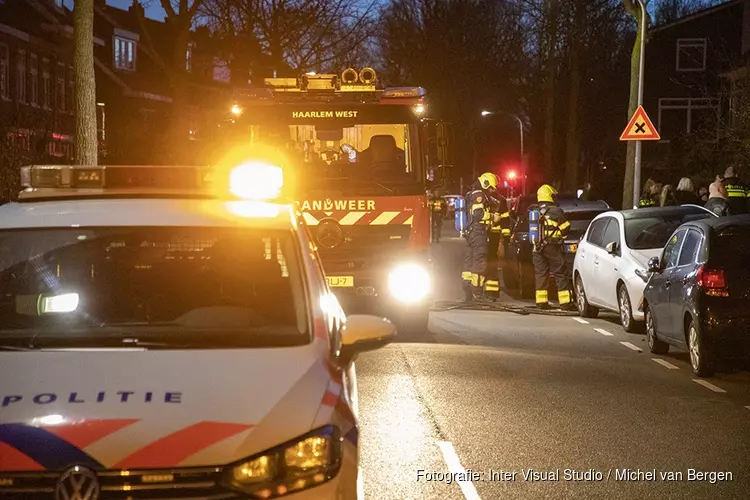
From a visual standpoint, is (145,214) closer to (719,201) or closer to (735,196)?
(719,201)

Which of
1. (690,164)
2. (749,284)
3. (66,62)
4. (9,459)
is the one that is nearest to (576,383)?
(749,284)

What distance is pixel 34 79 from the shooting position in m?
46.5

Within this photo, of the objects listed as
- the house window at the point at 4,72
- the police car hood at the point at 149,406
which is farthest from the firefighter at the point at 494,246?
the house window at the point at 4,72

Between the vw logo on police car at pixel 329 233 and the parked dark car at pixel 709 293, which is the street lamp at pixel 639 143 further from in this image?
the vw logo on police car at pixel 329 233

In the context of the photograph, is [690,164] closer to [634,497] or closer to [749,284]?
[749,284]

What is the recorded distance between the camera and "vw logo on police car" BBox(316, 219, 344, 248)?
13.8 m

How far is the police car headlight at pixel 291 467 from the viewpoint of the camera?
13.4 feet

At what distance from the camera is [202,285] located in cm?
564

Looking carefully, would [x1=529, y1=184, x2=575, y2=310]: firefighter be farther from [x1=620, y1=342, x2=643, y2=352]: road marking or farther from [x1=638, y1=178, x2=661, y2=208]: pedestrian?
[x1=638, y1=178, x2=661, y2=208]: pedestrian

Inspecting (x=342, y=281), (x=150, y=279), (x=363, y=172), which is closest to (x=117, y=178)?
(x=150, y=279)

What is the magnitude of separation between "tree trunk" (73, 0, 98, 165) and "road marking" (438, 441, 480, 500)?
12028 millimetres

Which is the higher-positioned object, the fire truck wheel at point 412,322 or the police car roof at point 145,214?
the police car roof at point 145,214

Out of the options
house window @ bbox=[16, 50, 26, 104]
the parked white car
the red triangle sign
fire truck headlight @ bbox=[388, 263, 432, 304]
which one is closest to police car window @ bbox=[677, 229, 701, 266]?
the parked white car

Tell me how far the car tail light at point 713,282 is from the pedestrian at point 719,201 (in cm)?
738
